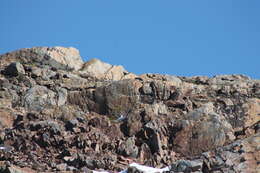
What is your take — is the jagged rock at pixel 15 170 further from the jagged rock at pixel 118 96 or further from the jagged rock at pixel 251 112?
the jagged rock at pixel 251 112

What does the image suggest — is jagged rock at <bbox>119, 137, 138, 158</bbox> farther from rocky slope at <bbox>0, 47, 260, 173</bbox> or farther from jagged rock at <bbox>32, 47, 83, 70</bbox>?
jagged rock at <bbox>32, 47, 83, 70</bbox>

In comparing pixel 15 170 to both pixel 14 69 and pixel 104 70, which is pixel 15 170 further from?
pixel 104 70

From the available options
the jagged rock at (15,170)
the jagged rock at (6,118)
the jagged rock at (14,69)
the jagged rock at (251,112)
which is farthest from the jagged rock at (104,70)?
the jagged rock at (15,170)

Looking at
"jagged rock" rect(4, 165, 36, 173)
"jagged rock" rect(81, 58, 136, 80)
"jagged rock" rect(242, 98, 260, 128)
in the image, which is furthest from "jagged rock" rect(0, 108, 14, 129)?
"jagged rock" rect(242, 98, 260, 128)

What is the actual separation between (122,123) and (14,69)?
22641 mm

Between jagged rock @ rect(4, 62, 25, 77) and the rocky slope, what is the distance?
147 mm

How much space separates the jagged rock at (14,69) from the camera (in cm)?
11050

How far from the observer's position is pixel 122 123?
96375mm

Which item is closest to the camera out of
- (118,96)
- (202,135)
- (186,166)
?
(186,166)

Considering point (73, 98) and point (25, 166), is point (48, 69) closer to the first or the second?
point (73, 98)

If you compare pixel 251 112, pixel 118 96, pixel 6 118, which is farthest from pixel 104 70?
pixel 251 112

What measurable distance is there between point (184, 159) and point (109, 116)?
1554 cm

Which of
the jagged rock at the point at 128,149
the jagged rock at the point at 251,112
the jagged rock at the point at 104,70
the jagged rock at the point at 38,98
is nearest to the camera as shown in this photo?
the jagged rock at the point at 128,149

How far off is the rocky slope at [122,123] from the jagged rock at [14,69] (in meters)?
0.15
